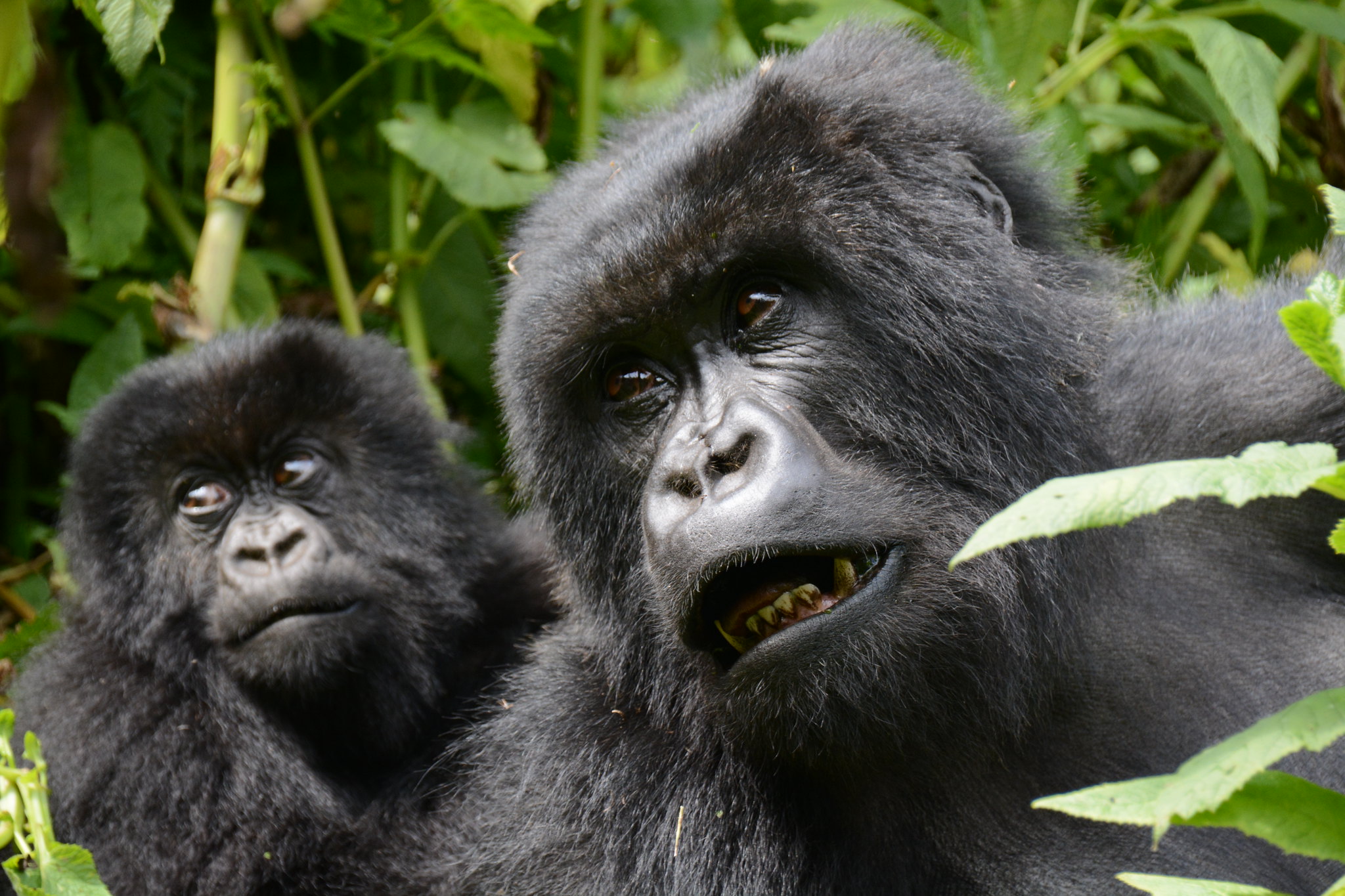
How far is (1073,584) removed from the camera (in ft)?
7.19

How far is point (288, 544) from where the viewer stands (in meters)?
3.39

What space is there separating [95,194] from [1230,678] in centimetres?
333

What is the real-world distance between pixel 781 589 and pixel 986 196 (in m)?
0.84

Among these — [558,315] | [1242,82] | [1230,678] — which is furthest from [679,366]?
[1242,82]

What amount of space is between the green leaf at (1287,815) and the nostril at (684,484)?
86cm

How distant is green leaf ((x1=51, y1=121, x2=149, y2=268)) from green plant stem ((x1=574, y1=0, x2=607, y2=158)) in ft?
4.51

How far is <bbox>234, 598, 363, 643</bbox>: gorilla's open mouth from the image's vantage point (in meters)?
3.29

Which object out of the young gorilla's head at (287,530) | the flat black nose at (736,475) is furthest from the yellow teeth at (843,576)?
the young gorilla's head at (287,530)

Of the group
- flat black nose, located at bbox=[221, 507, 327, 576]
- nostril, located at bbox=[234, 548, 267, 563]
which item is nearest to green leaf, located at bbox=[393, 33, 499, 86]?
flat black nose, located at bbox=[221, 507, 327, 576]

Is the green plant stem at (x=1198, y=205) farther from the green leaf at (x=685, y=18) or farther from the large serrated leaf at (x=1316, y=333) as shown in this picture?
the large serrated leaf at (x=1316, y=333)

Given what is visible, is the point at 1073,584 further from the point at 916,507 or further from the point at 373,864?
the point at 373,864

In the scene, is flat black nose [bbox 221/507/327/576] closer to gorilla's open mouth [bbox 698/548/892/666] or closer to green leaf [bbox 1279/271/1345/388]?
gorilla's open mouth [bbox 698/548/892/666]

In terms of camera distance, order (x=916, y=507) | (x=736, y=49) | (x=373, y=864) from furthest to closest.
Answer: (x=736, y=49) → (x=373, y=864) → (x=916, y=507)

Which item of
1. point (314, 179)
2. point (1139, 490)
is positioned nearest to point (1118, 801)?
point (1139, 490)
